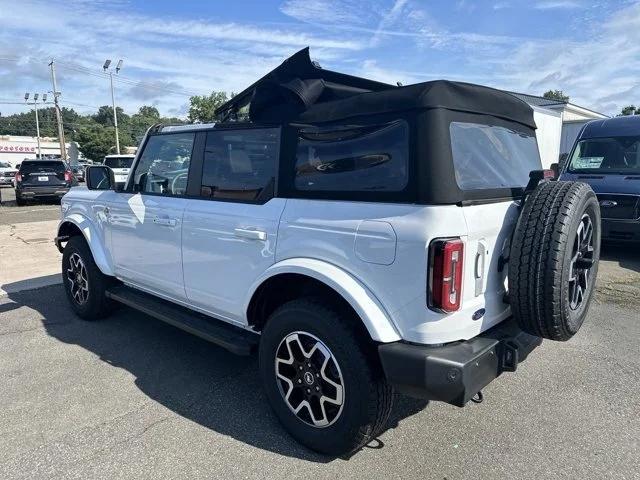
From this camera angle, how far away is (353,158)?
8.65ft

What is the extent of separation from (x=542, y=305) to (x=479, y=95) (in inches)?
47.0

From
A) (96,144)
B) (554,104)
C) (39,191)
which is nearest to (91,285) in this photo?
(39,191)

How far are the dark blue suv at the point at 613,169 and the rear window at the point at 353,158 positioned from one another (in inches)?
247

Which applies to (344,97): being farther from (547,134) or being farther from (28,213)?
(28,213)

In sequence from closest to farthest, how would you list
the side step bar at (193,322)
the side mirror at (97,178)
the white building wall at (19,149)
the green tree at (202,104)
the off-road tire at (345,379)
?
1. the off-road tire at (345,379)
2. the side step bar at (193,322)
3. the side mirror at (97,178)
4. the green tree at (202,104)
5. the white building wall at (19,149)

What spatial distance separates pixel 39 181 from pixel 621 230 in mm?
17806

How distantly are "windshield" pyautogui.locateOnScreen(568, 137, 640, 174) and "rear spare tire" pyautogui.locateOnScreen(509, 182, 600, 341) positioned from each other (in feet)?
21.6

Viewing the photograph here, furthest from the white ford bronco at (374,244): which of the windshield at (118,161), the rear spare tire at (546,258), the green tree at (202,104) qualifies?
the green tree at (202,104)

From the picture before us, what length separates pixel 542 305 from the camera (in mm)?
2395

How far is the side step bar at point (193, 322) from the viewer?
3.16 m

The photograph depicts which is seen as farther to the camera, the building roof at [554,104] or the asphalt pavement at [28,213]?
the building roof at [554,104]

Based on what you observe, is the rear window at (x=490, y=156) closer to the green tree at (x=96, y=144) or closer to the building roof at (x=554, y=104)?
the building roof at (x=554, y=104)

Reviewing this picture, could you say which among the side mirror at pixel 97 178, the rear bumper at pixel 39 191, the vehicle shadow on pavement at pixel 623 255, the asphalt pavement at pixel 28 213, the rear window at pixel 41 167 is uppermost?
the rear window at pixel 41 167

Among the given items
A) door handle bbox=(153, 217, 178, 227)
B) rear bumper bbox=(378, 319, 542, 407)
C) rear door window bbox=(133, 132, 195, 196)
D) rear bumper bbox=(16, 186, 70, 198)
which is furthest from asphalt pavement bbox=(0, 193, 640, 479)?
rear bumper bbox=(16, 186, 70, 198)
